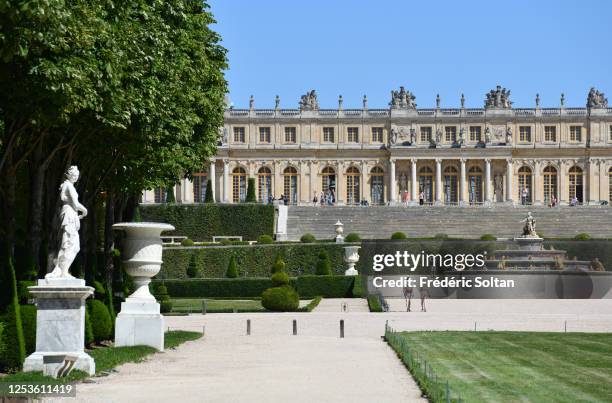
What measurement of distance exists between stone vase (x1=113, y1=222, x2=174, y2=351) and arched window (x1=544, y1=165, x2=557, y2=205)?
193 ft

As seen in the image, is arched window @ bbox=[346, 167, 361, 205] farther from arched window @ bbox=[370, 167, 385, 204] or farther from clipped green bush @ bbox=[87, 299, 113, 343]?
clipped green bush @ bbox=[87, 299, 113, 343]

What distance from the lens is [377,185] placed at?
75.2 m

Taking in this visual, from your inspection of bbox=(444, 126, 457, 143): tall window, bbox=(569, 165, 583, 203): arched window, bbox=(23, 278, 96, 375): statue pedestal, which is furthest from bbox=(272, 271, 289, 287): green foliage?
bbox=(569, 165, 583, 203): arched window

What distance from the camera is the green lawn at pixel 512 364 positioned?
12391 mm

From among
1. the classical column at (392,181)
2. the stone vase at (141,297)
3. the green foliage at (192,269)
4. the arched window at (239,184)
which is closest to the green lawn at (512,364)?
the stone vase at (141,297)

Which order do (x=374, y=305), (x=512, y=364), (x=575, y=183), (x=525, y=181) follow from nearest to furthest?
(x=512, y=364) → (x=374, y=305) → (x=575, y=183) → (x=525, y=181)

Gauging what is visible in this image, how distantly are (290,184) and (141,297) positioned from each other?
57.2 metres

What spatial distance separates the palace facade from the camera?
7400 cm

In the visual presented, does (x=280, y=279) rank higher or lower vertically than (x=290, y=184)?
lower

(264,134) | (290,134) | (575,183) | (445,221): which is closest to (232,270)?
(445,221)

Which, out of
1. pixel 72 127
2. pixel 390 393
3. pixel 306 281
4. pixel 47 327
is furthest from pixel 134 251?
pixel 306 281

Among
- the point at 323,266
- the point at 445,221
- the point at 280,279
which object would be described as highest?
the point at 445,221

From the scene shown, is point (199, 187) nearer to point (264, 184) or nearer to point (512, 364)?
point (264, 184)

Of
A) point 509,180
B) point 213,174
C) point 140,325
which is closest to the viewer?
point 140,325
